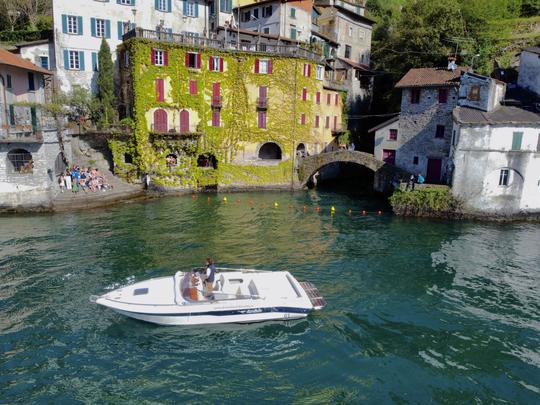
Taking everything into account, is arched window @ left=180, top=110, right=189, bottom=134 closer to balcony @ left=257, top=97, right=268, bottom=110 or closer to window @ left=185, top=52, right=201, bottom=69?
window @ left=185, top=52, right=201, bottom=69

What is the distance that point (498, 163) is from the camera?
36531mm

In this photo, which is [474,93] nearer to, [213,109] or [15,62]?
[213,109]

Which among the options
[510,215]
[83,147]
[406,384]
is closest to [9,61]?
[83,147]

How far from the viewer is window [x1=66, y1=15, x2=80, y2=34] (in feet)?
152

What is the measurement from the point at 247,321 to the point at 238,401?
4.61 meters

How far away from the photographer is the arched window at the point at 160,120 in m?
45.1

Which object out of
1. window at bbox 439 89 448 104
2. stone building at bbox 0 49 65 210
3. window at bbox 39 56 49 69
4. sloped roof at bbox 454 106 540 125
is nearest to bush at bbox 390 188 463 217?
sloped roof at bbox 454 106 540 125

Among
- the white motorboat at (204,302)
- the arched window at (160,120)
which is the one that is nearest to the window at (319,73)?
the arched window at (160,120)

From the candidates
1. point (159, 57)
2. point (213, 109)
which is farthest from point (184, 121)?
point (159, 57)

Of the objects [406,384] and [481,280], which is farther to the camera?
[481,280]

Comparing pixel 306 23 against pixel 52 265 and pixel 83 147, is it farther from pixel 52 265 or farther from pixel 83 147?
pixel 52 265

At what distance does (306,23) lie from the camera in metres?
60.5

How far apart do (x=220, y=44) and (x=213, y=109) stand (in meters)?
6.95

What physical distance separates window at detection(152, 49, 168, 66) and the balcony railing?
46.8 inches
